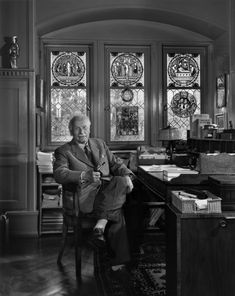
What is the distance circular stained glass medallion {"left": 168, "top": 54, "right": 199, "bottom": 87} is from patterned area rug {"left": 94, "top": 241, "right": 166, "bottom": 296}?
3178 mm

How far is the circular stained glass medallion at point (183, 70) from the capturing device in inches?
270

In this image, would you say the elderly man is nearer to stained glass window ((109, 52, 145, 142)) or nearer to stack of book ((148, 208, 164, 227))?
stack of book ((148, 208, 164, 227))

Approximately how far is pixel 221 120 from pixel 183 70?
1.07 metres

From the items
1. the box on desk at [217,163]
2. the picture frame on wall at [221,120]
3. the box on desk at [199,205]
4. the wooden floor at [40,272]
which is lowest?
the wooden floor at [40,272]

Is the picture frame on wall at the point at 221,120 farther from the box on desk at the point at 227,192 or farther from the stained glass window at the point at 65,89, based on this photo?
the box on desk at the point at 227,192

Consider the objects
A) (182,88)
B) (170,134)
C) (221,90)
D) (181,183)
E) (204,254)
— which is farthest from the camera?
(182,88)

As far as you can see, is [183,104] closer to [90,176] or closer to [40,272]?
[90,176]

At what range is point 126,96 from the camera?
22.2 ft

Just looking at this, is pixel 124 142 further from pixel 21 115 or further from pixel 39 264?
pixel 39 264

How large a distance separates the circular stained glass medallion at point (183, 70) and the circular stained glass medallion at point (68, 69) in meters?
1.46

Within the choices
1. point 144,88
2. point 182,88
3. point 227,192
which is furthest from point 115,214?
point 182,88

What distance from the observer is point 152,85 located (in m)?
6.74

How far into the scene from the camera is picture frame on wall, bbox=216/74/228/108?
6.26m

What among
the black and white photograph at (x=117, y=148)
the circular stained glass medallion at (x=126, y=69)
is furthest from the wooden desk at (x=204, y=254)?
the circular stained glass medallion at (x=126, y=69)
